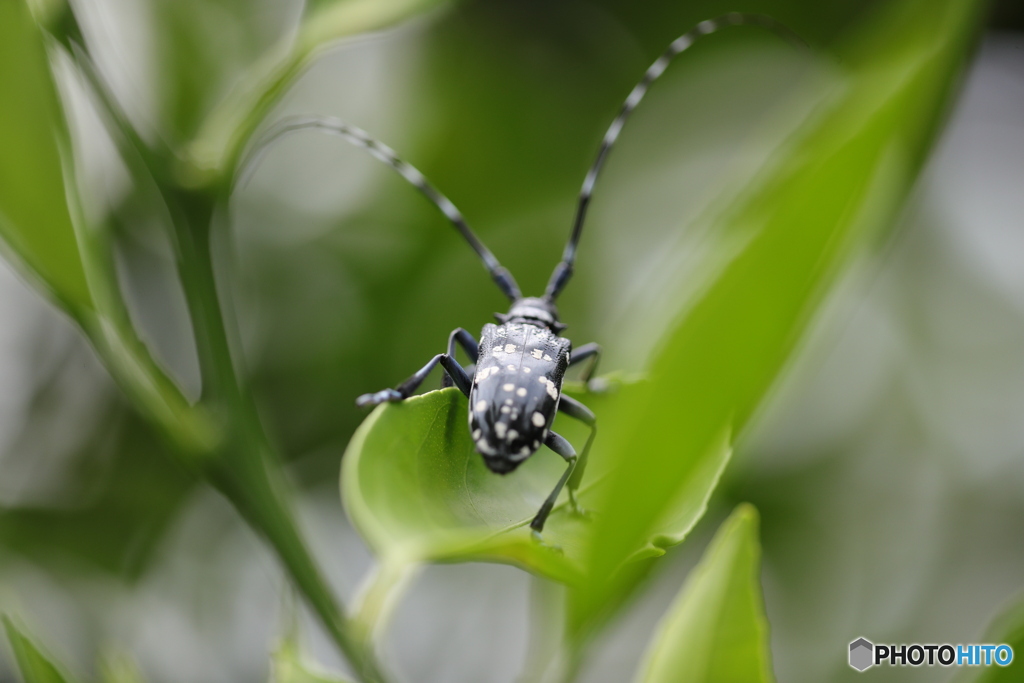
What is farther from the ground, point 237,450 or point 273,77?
point 273,77

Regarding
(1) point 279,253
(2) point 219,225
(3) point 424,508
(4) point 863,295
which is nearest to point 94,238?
(2) point 219,225

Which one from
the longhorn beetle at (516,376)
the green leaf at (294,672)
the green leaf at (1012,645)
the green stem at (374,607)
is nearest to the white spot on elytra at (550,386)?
the longhorn beetle at (516,376)

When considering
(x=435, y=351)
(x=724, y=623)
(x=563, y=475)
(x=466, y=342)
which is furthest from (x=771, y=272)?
(x=435, y=351)

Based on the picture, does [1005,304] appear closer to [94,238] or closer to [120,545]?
[94,238]

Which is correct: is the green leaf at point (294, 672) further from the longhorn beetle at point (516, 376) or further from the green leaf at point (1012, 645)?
the green leaf at point (1012, 645)

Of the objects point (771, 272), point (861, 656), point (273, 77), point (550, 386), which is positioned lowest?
point (861, 656)

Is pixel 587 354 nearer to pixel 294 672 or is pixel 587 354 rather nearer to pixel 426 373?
pixel 426 373

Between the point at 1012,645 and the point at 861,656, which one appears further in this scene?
the point at 861,656
